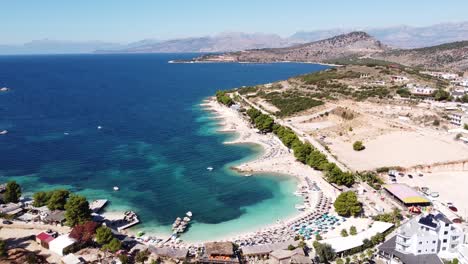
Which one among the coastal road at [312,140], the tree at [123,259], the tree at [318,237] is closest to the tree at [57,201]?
the tree at [123,259]

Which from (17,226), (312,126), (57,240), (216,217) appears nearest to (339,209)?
(216,217)

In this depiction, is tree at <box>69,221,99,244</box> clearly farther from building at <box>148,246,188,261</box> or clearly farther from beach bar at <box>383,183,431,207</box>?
beach bar at <box>383,183,431,207</box>

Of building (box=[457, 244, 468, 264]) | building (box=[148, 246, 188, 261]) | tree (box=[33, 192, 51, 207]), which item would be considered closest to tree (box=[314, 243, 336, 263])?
building (box=[457, 244, 468, 264])

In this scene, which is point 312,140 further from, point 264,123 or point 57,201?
point 57,201

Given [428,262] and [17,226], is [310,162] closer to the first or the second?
[428,262]

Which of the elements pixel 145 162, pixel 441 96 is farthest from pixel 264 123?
pixel 441 96
